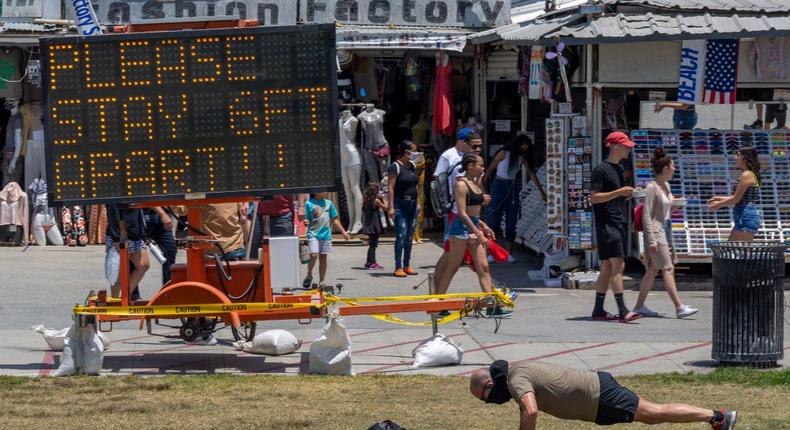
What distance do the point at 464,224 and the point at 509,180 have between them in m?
5.13

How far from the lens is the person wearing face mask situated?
15.8 meters

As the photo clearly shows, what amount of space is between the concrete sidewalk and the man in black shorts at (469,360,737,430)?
2742mm

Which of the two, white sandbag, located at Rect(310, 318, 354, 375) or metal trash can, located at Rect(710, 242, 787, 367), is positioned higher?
metal trash can, located at Rect(710, 242, 787, 367)

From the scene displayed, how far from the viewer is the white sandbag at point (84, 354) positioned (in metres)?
10.2

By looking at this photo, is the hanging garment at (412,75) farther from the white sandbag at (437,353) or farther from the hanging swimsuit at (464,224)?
the white sandbag at (437,353)

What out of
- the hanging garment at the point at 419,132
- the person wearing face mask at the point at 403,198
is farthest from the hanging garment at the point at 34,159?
the person wearing face mask at the point at 403,198

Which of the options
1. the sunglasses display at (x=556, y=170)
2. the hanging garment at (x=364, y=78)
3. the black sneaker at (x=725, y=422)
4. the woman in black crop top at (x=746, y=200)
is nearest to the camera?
the black sneaker at (x=725, y=422)

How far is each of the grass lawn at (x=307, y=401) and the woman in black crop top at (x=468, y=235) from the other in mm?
2507

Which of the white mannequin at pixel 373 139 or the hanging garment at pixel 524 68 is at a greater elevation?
the hanging garment at pixel 524 68

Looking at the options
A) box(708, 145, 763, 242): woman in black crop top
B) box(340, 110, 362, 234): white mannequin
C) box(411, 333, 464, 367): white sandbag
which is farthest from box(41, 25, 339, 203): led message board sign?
box(340, 110, 362, 234): white mannequin

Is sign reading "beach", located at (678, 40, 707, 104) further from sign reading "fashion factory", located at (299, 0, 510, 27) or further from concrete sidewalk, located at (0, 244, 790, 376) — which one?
sign reading "fashion factory", located at (299, 0, 510, 27)

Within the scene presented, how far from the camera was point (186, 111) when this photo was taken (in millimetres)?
9945

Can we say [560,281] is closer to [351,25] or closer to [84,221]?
[351,25]

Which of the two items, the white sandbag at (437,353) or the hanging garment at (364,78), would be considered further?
the hanging garment at (364,78)
